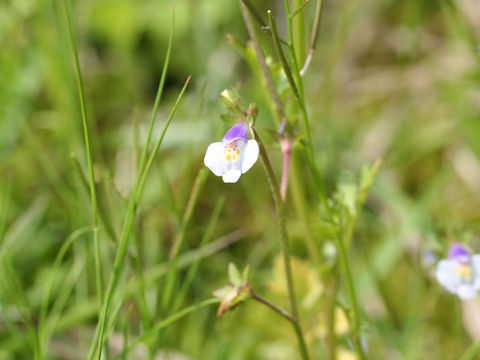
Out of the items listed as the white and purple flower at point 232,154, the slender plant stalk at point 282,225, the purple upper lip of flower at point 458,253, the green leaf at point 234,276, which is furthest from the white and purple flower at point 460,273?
the white and purple flower at point 232,154

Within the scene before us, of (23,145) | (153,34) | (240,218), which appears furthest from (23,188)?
(153,34)

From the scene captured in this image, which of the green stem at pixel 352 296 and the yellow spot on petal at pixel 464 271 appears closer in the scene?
the green stem at pixel 352 296

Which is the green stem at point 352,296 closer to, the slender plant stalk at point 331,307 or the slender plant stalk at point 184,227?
the slender plant stalk at point 331,307

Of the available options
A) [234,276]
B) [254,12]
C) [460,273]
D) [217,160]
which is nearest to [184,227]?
[234,276]

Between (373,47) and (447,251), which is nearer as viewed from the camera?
(447,251)

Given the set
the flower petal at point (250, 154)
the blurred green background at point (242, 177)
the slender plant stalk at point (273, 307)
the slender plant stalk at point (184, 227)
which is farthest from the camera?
the blurred green background at point (242, 177)

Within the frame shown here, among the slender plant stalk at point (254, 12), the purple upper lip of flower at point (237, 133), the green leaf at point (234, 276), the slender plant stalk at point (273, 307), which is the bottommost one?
the slender plant stalk at point (273, 307)

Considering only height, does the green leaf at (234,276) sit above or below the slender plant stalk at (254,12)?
below

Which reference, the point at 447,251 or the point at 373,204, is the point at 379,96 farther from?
the point at 447,251
